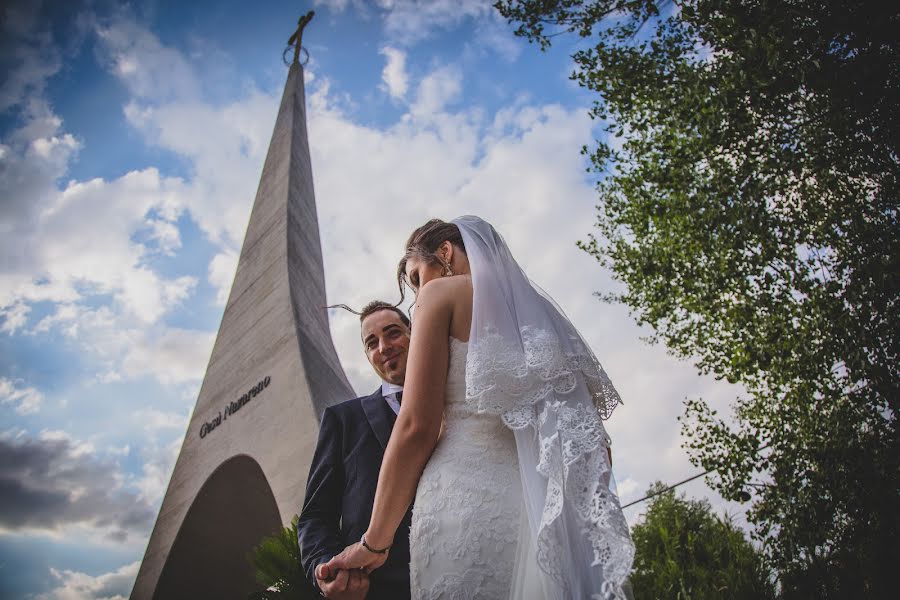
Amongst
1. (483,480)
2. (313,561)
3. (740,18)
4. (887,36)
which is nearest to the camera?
(483,480)

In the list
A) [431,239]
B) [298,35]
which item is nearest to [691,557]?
[431,239]

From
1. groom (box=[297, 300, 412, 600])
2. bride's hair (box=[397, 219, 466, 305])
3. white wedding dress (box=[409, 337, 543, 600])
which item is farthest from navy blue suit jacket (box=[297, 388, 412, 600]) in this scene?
bride's hair (box=[397, 219, 466, 305])

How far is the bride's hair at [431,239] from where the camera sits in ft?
7.11

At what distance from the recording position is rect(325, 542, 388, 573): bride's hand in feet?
5.11

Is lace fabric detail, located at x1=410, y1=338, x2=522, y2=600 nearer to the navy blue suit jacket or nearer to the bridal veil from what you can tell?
the bridal veil

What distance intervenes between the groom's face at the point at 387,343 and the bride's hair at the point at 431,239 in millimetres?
826

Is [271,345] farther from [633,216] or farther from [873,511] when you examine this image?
[873,511]

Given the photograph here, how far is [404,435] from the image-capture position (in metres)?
1.58

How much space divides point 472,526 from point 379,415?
117 cm

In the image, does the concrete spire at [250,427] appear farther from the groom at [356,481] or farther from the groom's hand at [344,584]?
the groom's hand at [344,584]

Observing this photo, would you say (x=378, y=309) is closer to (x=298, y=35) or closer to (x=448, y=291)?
(x=448, y=291)

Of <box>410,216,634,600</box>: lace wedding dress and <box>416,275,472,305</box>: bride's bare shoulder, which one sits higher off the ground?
<box>416,275,472,305</box>: bride's bare shoulder

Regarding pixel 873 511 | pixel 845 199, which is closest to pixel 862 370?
pixel 873 511

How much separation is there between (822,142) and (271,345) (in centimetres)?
763
